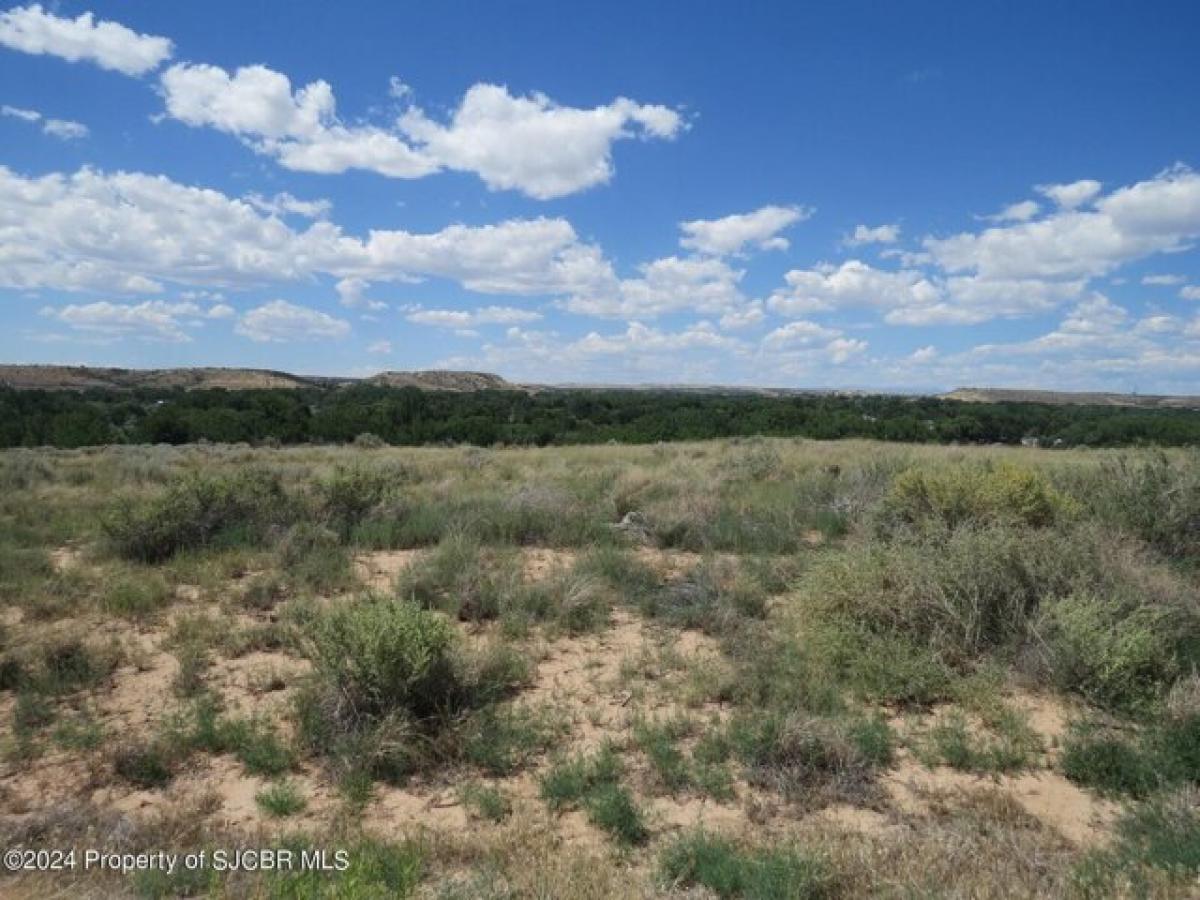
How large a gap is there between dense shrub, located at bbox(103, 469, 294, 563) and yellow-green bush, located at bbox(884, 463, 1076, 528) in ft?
26.3

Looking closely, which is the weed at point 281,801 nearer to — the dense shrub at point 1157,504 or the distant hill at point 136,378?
the dense shrub at point 1157,504

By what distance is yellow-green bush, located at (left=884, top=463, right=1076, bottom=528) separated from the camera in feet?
26.5

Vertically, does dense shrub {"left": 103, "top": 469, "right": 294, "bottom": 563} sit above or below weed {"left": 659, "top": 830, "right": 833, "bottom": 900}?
above

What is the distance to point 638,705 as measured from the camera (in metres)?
5.20

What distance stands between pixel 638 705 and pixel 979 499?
517 centimetres

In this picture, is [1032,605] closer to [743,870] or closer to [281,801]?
[743,870]

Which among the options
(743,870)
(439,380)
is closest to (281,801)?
(743,870)

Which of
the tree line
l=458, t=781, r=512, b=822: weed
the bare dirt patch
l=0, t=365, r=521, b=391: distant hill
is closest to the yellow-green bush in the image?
l=458, t=781, r=512, b=822: weed

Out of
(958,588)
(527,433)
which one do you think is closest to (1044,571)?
(958,588)

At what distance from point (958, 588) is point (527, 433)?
98.1 ft

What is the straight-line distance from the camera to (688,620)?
22.2 ft

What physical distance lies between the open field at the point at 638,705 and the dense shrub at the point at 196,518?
0.05 m

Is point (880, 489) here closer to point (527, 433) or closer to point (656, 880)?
point (656, 880)

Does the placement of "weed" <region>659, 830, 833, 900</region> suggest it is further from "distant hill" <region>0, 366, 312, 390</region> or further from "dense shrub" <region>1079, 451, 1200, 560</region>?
"distant hill" <region>0, 366, 312, 390</region>
